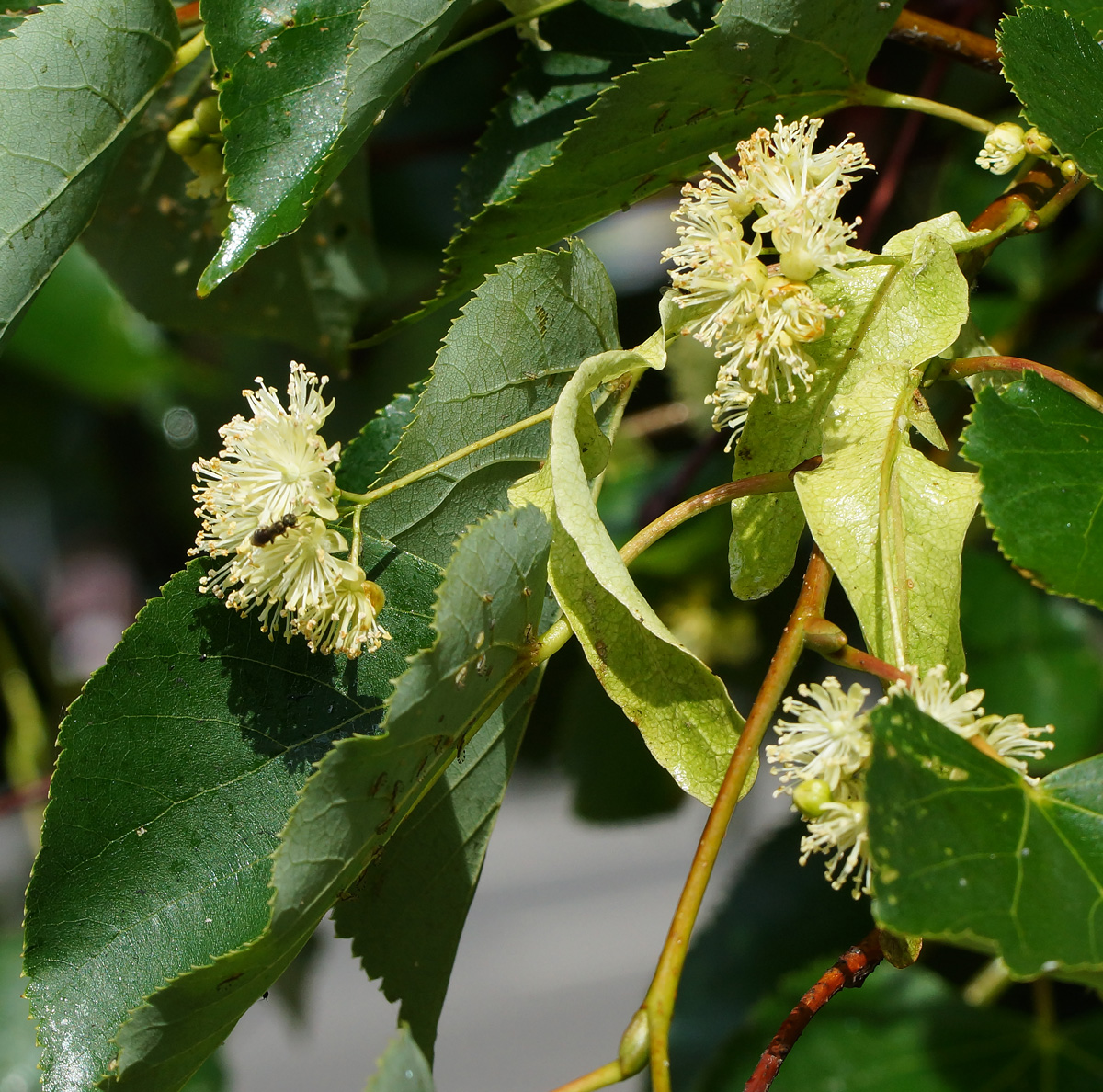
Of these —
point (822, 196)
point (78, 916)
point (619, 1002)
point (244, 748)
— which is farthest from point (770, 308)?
point (619, 1002)

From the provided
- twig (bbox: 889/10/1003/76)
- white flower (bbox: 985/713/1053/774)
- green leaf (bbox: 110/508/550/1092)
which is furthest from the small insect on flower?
twig (bbox: 889/10/1003/76)

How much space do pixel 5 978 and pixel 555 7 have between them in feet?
3.70

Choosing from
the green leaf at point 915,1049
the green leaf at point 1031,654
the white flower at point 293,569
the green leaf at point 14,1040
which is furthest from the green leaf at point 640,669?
the green leaf at point 14,1040

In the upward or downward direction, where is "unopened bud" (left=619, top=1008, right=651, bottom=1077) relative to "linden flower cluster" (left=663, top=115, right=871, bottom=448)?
downward

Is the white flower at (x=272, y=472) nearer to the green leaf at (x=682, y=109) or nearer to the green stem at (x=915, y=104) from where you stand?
the green leaf at (x=682, y=109)

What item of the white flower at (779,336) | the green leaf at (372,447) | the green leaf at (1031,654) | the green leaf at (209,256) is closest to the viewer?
the white flower at (779,336)

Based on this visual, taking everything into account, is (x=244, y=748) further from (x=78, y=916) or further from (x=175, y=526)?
(x=175, y=526)

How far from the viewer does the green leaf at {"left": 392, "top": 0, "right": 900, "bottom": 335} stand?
49 centimetres

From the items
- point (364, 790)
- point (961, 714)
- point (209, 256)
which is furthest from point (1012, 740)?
point (209, 256)

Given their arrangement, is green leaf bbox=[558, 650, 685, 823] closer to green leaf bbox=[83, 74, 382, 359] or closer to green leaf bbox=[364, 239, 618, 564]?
green leaf bbox=[83, 74, 382, 359]

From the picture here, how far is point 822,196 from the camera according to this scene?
468mm

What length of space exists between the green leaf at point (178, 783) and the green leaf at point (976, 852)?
24cm

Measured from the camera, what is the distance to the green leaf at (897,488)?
16.8 inches

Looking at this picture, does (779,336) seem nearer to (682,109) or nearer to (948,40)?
(682,109)
